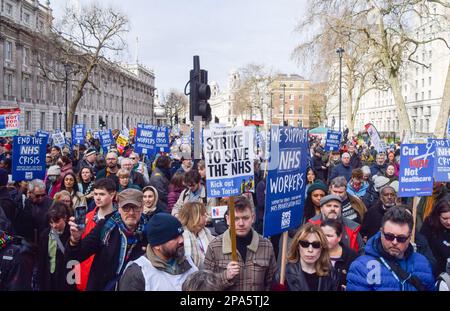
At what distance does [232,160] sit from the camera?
14.7ft

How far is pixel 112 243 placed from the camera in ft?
13.9

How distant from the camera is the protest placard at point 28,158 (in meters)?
8.05

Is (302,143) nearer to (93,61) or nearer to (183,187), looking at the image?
(183,187)

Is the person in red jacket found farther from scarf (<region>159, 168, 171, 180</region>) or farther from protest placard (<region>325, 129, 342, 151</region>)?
protest placard (<region>325, 129, 342, 151</region>)

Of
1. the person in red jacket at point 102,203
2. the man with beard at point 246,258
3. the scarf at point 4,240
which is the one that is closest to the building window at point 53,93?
the person in red jacket at point 102,203

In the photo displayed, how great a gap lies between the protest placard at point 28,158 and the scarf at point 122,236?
431cm

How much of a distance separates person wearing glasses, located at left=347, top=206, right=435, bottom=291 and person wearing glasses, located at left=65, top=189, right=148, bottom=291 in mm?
1856

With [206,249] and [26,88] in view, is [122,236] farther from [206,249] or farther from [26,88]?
[26,88]

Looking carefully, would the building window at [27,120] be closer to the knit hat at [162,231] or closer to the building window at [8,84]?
Result: the building window at [8,84]

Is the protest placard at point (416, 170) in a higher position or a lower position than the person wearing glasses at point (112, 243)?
higher

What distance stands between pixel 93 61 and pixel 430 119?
48248mm

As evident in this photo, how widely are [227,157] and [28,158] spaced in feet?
16.1

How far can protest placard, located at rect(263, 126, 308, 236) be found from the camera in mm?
4254

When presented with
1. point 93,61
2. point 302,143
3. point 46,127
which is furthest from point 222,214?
point 46,127
